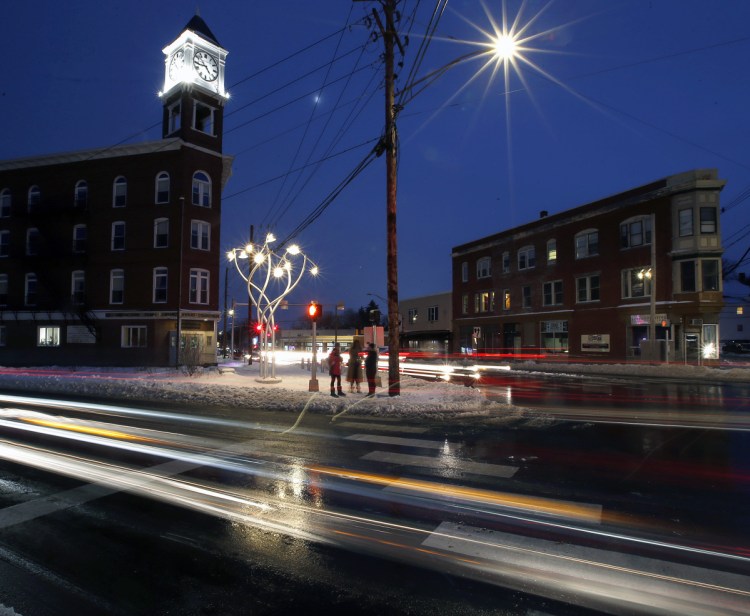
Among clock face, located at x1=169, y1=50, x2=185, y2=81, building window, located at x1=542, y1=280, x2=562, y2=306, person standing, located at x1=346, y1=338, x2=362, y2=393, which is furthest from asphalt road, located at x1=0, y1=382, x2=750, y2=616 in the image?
clock face, located at x1=169, y1=50, x2=185, y2=81

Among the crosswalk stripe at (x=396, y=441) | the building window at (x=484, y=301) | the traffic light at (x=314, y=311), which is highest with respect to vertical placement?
the building window at (x=484, y=301)

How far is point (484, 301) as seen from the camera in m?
48.7

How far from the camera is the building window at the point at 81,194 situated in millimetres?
34625

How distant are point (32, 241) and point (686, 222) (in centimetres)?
4530

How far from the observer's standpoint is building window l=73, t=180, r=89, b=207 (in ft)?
Result: 114

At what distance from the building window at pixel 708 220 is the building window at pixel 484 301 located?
19.8m

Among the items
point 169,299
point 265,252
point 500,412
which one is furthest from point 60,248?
point 500,412

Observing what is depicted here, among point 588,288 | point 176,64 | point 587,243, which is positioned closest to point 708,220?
point 587,243

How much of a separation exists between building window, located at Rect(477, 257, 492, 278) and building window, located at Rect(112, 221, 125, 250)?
1269 inches

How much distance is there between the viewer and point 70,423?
1066 cm

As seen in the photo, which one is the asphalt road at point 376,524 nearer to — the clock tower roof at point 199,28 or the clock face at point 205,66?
the clock face at point 205,66

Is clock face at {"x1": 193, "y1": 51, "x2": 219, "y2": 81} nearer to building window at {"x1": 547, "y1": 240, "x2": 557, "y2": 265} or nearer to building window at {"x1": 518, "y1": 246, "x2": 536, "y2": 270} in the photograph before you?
building window at {"x1": 518, "y1": 246, "x2": 536, "y2": 270}

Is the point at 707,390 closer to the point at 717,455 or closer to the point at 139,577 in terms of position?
the point at 717,455

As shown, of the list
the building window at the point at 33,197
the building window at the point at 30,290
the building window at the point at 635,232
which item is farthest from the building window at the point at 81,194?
the building window at the point at 635,232
